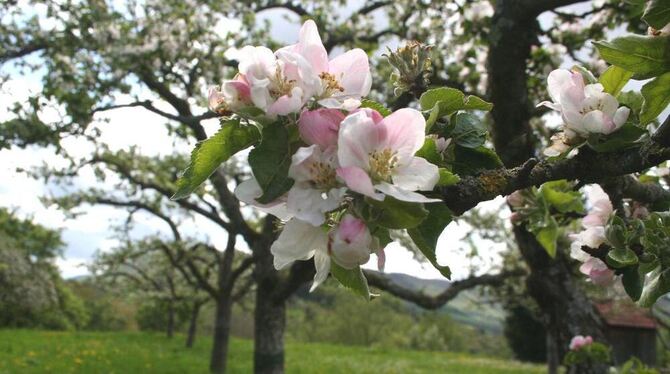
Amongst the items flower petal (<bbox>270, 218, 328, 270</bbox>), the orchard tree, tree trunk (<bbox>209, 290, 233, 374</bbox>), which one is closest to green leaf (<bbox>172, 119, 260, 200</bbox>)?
the orchard tree

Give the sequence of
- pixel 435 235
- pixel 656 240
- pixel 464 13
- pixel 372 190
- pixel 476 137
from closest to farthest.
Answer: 1. pixel 372 190
2. pixel 435 235
3. pixel 476 137
4. pixel 656 240
5. pixel 464 13

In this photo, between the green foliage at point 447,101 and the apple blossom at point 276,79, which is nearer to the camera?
the apple blossom at point 276,79

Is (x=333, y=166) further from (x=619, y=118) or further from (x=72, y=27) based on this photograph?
(x=72, y=27)

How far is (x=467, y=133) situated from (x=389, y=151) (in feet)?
0.83

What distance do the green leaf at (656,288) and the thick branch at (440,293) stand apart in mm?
6035

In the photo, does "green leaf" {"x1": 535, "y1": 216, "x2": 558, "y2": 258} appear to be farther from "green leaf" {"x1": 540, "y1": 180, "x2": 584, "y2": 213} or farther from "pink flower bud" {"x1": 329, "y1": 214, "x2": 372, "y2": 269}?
"pink flower bud" {"x1": 329, "y1": 214, "x2": 372, "y2": 269}

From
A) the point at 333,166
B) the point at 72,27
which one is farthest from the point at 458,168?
the point at 72,27

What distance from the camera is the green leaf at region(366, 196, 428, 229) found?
855mm

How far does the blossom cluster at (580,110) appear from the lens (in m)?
1.15

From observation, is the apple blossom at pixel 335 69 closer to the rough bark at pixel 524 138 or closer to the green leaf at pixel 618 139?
the green leaf at pixel 618 139

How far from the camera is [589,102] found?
120 centimetres

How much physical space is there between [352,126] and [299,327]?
113ft

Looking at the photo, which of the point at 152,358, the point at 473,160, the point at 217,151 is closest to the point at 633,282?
the point at 473,160

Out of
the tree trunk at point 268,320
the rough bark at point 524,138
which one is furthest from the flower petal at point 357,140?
the tree trunk at point 268,320
